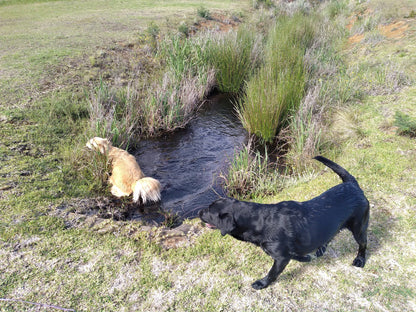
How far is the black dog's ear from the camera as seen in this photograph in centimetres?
255

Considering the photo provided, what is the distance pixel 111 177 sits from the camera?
4.47 m

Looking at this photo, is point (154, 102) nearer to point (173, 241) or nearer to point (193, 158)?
point (193, 158)

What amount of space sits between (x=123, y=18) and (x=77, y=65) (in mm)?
5586

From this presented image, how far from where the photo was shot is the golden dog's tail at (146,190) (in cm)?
413

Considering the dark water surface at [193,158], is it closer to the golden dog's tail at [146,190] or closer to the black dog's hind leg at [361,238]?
the golden dog's tail at [146,190]

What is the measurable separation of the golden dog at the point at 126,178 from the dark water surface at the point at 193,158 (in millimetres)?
412

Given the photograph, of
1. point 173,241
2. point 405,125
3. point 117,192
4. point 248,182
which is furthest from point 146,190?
point 405,125

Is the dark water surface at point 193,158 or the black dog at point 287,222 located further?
the dark water surface at point 193,158

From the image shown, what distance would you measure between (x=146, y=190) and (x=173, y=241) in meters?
1.01

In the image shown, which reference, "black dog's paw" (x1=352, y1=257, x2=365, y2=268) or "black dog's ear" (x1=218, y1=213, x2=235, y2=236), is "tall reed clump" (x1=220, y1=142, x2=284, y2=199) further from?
"black dog's ear" (x1=218, y1=213, x2=235, y2=236)

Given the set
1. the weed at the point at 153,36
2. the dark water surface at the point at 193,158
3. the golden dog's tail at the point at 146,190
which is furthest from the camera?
the weed at the point at 153,36

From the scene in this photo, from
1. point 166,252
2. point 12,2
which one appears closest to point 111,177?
point 166,252

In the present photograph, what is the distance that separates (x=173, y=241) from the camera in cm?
338

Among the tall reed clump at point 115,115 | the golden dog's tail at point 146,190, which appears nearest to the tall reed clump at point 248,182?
the golden dog's tail at point 146,190
